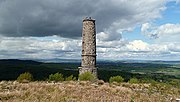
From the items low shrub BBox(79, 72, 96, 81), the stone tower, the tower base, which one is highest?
the stone tower

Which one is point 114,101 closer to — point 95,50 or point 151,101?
point 151,101

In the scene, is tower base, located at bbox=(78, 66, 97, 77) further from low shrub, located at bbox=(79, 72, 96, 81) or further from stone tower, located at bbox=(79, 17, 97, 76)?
low shrub, located at bbox=(79, 72, 96, 81)

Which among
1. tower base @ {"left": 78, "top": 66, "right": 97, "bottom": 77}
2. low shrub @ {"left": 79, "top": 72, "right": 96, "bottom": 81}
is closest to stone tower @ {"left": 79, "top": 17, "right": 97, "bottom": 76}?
tower base @ {"left": 78, "top": 66, "right": 97, "bottom": 77}

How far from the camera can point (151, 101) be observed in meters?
17.7

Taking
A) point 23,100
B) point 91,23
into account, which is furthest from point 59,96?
point 91,23

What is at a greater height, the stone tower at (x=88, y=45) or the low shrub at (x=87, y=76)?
the stone tower at (x=88, y=45)

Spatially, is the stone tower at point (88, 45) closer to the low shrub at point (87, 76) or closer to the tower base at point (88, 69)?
the tower base at point (88, 69)

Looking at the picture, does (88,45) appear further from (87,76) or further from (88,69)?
(87,76)

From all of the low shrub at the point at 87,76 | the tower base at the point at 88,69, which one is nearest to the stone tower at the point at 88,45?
the tower base at the point at 88,69

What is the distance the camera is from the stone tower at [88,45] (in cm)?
3309

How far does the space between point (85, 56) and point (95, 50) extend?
59.6 inches

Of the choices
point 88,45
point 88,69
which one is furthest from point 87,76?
point 88,45

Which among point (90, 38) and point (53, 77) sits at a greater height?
point (90, 38)

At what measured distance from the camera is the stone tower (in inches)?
1303
